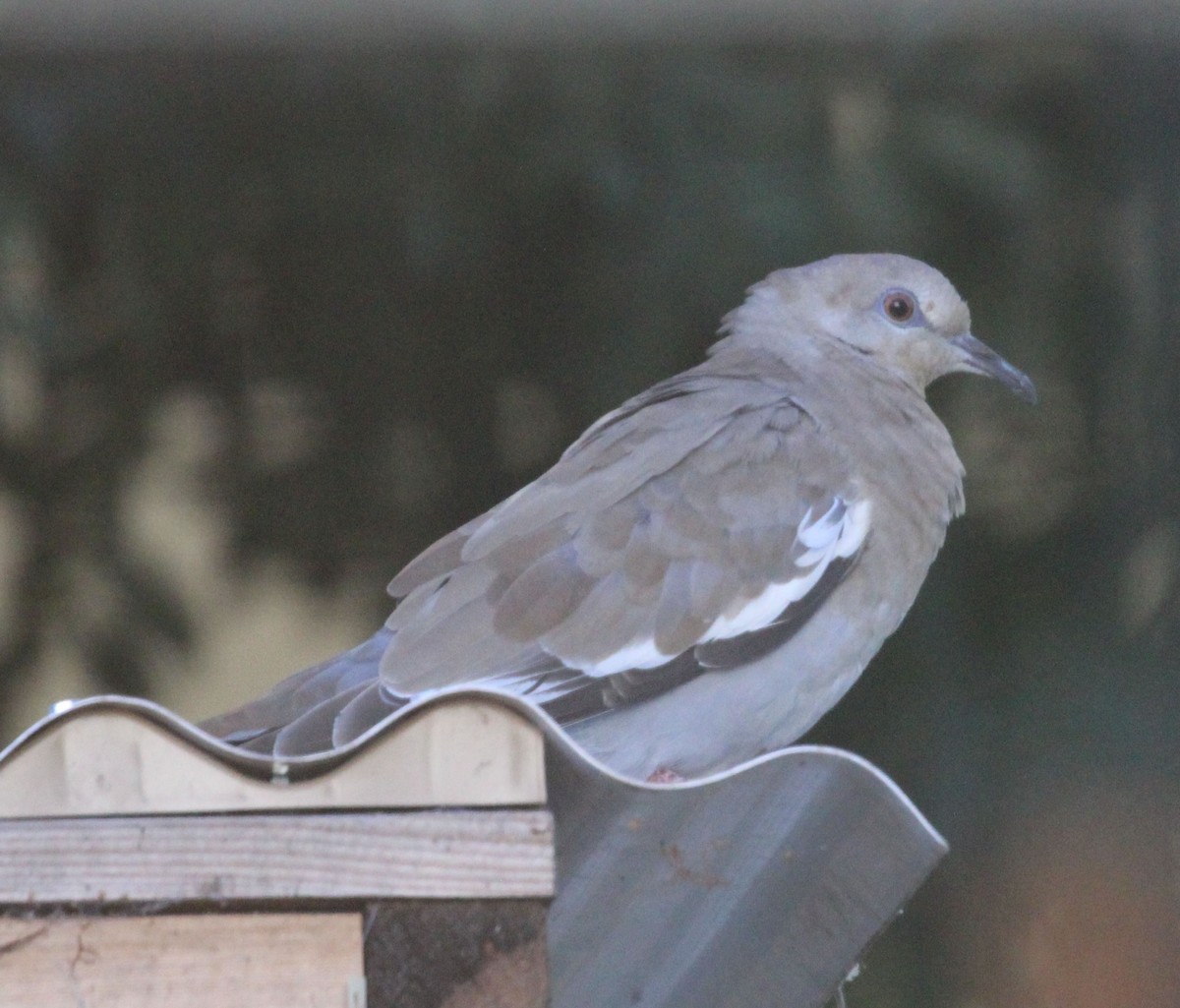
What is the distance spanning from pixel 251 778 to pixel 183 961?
0.39ft

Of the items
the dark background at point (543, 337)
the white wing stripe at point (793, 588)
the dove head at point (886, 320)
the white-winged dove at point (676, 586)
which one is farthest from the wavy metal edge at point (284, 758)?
the dark background at point (543, 337)

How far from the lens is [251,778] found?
1.06 meters

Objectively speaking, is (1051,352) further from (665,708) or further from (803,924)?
(803,924)

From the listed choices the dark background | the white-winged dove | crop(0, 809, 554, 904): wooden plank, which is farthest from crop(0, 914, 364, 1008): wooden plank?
the dark background

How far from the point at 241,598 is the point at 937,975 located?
1.19m

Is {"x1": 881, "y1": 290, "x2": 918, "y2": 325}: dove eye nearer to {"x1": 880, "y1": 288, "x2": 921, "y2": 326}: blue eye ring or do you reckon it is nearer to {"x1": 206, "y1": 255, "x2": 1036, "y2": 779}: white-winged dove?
{"x1": 880, "y1": 288, "x2": 921, "y2": 326}: blue eye ring

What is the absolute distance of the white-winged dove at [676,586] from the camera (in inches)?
62.6

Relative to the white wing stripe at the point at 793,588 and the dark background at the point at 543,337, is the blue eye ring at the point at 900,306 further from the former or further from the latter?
the dark background at the point at 543,337

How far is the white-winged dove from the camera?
159cm

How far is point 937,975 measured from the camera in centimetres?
266

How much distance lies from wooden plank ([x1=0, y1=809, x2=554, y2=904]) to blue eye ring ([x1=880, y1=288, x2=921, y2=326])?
1120 millimetres

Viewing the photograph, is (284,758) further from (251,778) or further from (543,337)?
(543,337)

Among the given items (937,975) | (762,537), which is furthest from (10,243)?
(937,975)

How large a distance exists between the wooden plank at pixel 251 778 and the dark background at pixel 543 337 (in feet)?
5.00
